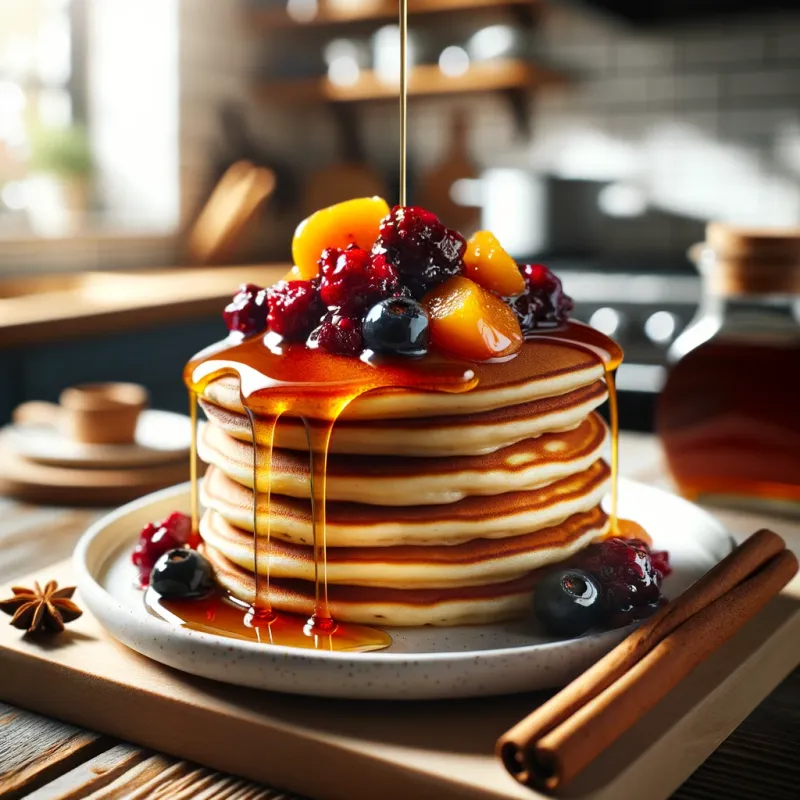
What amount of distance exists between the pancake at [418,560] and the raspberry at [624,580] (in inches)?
1.8

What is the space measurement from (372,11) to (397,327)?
3585 mm

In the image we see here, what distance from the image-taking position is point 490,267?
3.22ft

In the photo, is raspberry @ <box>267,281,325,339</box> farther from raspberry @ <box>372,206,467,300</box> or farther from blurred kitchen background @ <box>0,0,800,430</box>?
blurred kitchen background @ <box>0,0,800,430</box>

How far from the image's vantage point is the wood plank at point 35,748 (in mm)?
660

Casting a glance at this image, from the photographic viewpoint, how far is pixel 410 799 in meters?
0.65

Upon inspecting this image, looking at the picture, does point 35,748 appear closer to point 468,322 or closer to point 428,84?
point 468,322

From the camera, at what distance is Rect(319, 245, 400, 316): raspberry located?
0.90 m

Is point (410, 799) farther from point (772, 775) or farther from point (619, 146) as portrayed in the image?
point (619, 146)

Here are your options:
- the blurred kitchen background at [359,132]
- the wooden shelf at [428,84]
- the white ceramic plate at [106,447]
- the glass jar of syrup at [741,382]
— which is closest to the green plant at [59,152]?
the blurred kitchen background at [359,132]

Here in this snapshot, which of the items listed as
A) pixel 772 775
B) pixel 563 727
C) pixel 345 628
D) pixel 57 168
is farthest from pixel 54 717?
pixel 57 168

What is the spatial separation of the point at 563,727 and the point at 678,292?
A: 2.35 metres

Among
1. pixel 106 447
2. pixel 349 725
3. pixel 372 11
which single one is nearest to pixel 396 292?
pixel 349 725

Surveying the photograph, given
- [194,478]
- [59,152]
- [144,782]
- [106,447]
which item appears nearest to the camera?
[144,782]

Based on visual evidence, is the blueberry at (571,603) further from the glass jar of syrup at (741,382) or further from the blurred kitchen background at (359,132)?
the blurred kitchen background at (359,132)
